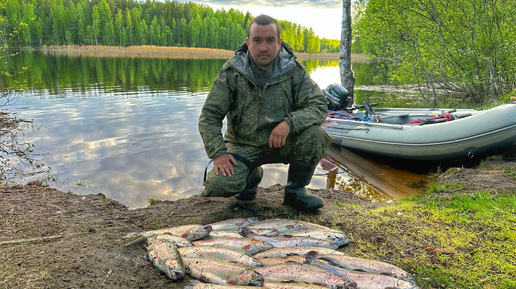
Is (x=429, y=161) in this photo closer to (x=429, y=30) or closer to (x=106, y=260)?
(x=106, y=260)

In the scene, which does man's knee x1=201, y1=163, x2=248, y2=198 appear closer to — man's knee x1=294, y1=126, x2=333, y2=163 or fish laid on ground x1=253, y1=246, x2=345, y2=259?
man's knee x1=294, y1=126, x2=333, y2=163

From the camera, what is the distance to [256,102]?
381 centimetres

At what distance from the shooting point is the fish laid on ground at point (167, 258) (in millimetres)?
2566

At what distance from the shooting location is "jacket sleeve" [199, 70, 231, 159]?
3.63 meters

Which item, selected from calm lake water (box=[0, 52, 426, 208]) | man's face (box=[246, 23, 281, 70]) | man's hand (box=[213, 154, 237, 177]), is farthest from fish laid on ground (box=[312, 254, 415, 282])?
calm lake water (box=[0, 52, 426, 208])

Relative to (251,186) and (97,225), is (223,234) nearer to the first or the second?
(251,186)

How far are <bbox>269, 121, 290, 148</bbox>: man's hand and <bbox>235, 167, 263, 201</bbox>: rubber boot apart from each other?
76 centimetres

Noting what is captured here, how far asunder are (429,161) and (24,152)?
9353 mm

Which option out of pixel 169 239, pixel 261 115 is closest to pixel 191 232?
pixel 169 239

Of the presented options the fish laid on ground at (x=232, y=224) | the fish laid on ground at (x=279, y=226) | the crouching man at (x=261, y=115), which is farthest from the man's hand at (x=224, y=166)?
the fish laid on ground at (x=279, y=226)

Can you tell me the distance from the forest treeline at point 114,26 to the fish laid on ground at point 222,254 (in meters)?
93.9

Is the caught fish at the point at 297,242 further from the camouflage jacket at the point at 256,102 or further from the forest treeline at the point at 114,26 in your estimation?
the forest treeline at the point at 114,26

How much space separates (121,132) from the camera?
400 inches

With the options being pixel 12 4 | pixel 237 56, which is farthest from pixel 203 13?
pixel 237 56
